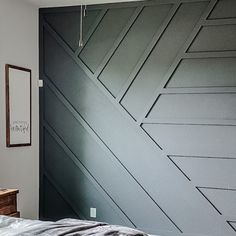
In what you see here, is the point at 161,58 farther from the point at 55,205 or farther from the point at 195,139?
the point at 55,205

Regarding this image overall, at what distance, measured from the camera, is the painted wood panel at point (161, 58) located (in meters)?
3.97

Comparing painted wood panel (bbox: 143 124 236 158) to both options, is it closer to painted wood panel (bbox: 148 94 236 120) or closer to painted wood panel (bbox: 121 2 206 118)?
painted wood panel (bbox: 148 94 236 120)

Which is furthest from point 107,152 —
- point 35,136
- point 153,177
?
point 35,136

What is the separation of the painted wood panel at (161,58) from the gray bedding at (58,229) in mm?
2053

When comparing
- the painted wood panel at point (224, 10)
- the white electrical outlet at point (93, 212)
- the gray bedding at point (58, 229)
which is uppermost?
the painted wood panel at point (224, 10)

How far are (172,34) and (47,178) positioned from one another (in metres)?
2.30

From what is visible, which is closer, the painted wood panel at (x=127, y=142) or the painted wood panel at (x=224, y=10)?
the painted wood panel at (x=224, y=10)

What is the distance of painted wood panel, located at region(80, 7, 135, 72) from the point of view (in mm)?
4234

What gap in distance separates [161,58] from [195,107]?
2.16 ft

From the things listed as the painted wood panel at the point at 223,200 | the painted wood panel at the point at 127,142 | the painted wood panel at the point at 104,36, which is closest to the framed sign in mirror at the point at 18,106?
the painted wood panel at the point at 127,142

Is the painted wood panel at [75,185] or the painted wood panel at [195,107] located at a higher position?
the painted wood panel at [195,107]

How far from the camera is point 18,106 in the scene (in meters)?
4.16

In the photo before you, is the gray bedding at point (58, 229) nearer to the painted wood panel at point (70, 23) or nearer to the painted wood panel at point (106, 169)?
the painted wood panel at point (106, 169)

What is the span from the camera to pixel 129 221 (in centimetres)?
423
